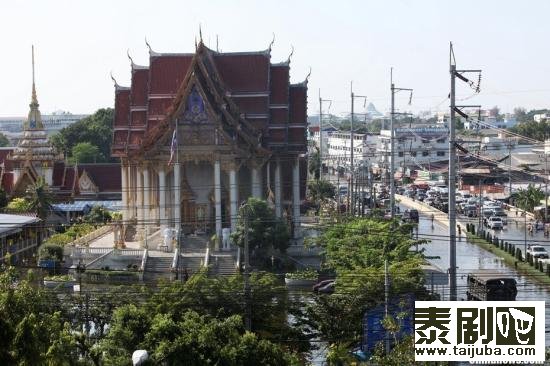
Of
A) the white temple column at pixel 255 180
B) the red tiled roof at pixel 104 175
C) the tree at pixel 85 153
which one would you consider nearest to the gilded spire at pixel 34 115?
the red tiled roof at pixel 104 175

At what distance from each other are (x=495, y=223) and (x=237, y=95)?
874 inches

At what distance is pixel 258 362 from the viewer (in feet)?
86.6

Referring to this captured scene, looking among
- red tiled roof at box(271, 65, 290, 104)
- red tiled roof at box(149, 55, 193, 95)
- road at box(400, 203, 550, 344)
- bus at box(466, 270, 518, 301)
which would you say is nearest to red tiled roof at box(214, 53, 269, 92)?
red tiled roof at box(271, 65, 290, 104)

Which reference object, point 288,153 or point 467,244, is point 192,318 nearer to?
point 288,153

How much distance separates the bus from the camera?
41.4 metres

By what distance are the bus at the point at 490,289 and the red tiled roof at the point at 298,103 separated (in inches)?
781

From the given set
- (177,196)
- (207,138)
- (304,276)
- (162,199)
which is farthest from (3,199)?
(304,276)

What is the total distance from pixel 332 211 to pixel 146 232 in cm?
2724

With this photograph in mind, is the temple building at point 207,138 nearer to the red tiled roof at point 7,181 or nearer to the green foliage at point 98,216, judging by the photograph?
the green foliage at point 98,216

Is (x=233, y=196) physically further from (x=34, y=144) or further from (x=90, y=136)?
(x=90, y=136)

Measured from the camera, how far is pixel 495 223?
7631 centimetres

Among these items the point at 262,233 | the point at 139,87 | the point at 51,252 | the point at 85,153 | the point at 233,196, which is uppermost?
the point at 139,87

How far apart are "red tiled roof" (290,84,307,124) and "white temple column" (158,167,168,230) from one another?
24.2 ft

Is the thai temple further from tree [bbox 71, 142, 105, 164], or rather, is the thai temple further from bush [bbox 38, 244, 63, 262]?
bush [bbox 38, 244, 63, 262]
